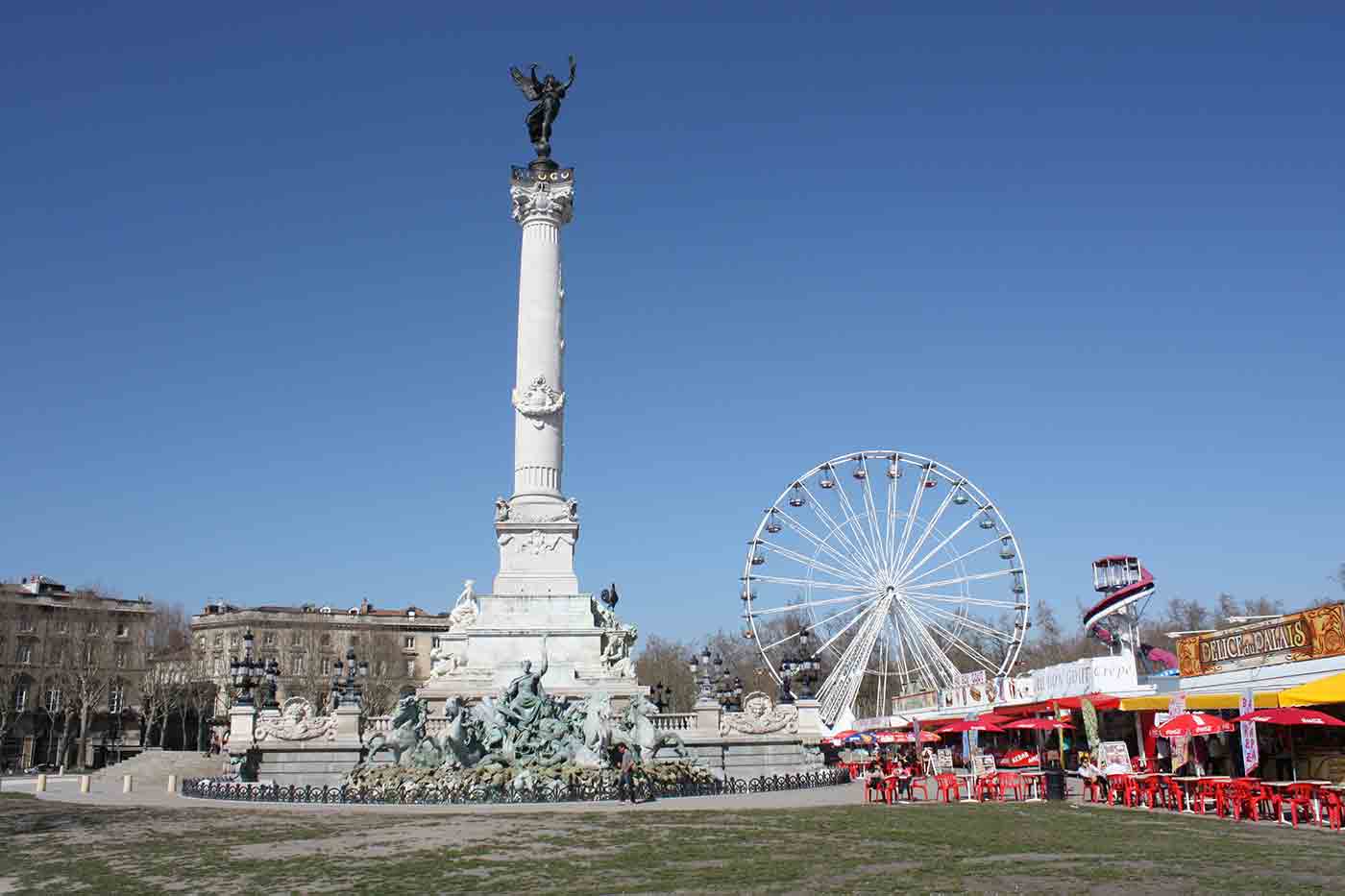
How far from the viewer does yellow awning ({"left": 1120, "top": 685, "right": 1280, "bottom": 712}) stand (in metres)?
22.5

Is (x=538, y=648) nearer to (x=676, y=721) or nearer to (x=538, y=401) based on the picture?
(x=676, y=721)

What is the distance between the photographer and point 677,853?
1562 centimetres

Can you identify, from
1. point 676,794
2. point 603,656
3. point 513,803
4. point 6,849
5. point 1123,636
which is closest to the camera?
point 6,849

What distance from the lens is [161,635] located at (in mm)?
74500

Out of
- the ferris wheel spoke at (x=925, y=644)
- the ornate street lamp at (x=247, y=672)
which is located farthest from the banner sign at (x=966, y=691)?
the ornate street lamp at (x=247, y=672)

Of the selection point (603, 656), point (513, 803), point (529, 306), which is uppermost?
point (529, 306)

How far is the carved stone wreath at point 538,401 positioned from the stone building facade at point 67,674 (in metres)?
32.0

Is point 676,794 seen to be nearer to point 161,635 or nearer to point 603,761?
point 603,761

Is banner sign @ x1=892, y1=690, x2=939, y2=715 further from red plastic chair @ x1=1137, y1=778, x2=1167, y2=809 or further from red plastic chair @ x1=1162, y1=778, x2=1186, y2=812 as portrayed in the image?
red plastic chair @ x1=1162, y1=778, x2=1186, y2=812

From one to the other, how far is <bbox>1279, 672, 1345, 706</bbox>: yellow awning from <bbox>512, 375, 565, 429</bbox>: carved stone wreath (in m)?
28.0

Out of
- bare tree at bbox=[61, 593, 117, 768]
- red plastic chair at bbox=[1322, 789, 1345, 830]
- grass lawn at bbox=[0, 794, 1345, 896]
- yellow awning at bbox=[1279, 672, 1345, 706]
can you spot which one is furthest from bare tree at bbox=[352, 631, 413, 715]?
red plastic chair at bbox=[1322, 789, 1345, 830]

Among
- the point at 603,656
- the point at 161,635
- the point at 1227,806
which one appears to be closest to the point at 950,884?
the point at 1227,806

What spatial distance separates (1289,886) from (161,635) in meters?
75.4

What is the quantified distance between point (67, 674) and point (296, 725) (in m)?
36.2
